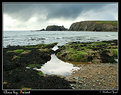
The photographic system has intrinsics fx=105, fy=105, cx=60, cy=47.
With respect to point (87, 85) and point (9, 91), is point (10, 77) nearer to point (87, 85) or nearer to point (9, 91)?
point (9, 91)

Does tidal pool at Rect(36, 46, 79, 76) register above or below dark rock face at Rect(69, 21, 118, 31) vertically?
below

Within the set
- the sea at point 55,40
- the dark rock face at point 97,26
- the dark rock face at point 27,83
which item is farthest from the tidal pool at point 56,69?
the dark rock face at point 97,26

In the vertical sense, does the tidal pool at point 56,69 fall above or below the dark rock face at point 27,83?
below

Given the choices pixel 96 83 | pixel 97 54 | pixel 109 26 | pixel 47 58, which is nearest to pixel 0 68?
pixel 96 83

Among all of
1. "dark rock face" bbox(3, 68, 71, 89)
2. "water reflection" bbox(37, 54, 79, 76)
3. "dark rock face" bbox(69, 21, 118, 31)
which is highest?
"dark rock face" bbox(69, 21, 118, 31)

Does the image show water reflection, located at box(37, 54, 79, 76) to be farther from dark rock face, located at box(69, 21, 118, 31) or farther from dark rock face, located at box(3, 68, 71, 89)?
dark rock face, located at box(69, 21, 118, 31)

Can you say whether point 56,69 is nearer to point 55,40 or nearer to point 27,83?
point 27,83

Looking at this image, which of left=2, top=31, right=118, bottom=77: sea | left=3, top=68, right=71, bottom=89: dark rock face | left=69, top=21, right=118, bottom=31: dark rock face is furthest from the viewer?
left=69, top=21, right=118, bottom=31: dark rock face

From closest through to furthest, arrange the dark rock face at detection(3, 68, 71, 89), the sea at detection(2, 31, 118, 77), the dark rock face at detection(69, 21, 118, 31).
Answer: the dark rock face at detection(3, 68, 71, 89)
the sea at detection(2, 31, 118, 77)
the dark rock face at detection(69, 21, 118, 31)

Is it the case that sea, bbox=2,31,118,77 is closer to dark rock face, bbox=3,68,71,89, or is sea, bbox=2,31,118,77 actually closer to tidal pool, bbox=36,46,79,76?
tidal pool, bbox=36,46,79,76

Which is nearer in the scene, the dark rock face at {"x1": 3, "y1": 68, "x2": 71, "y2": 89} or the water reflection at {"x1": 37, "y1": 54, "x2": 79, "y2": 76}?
the dark rock face at {"x1": 3, "y1": 68, "x2": 71, "y2": 89}

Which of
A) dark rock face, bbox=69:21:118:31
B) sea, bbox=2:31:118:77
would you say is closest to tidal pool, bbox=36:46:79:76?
sea, bbox=2:31:118:77

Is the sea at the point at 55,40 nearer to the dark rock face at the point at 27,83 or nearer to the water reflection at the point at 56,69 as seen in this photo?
the water reflection at the point at 56,69

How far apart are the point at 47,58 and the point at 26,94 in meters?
8.11
